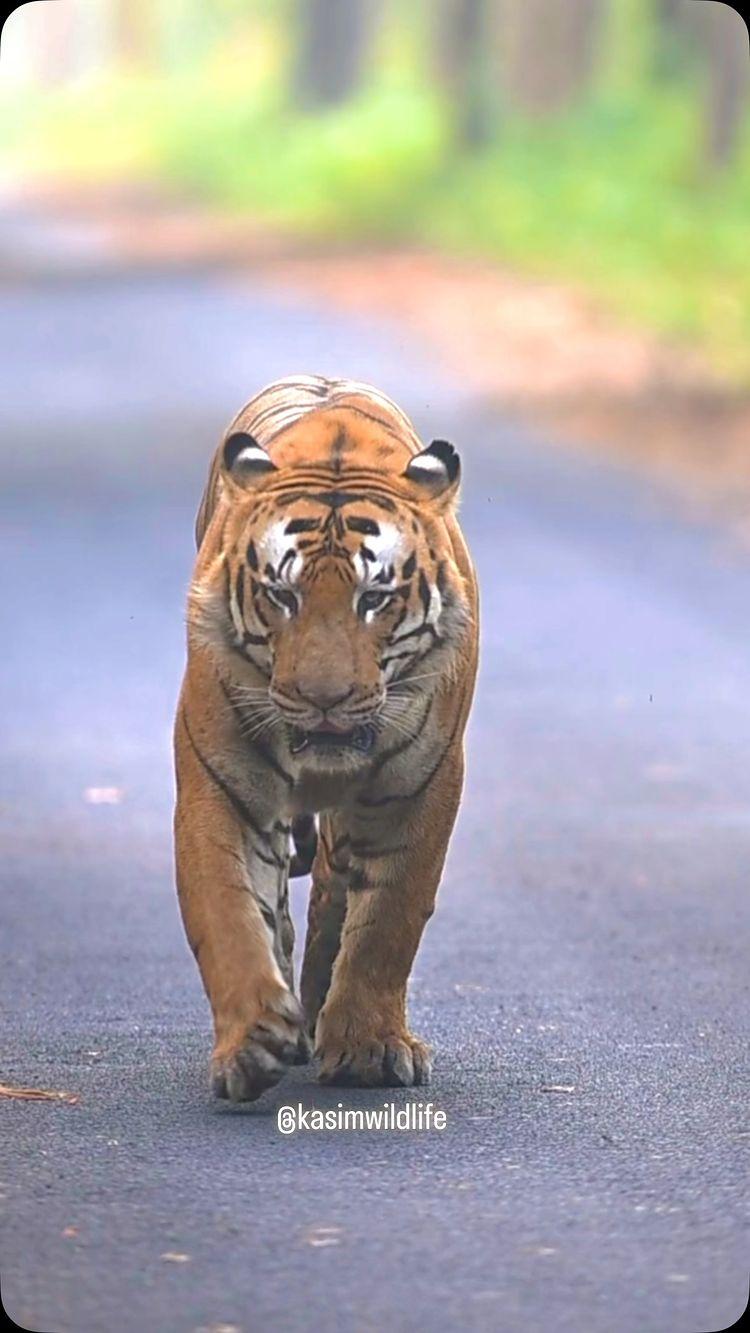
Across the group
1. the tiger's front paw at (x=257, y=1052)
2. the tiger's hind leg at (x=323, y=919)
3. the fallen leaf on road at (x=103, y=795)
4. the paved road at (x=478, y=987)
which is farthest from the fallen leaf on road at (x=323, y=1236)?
the fallen leaf on road at (x=103, y=795)

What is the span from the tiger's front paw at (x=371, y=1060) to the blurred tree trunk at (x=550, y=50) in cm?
2525

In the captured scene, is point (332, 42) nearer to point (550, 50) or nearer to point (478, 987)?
point (550, 50)

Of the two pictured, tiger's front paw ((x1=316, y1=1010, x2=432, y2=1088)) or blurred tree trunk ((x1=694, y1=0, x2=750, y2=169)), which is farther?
blurred tree trunk ((x1=694, y1=0, x2=750, y2=169))

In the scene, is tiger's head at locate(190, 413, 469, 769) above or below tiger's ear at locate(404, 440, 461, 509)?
below

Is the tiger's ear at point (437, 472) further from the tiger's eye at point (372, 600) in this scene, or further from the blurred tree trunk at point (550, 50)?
the blurred tree trunk at point (550, 50)

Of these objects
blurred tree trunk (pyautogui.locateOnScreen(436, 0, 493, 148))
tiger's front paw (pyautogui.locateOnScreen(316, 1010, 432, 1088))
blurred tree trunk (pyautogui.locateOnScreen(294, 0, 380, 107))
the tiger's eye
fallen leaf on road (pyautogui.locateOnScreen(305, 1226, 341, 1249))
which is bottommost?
fallen leaf on road (pyautogui.locateOnScreen(305, 1226, 341, 1249))

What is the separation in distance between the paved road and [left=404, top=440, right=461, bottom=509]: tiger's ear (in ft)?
3.73

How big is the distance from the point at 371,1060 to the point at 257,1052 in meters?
0.38

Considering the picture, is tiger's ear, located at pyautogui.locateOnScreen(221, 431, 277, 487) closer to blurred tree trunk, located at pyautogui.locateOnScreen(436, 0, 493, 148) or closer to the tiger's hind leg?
the tiger's hind leg

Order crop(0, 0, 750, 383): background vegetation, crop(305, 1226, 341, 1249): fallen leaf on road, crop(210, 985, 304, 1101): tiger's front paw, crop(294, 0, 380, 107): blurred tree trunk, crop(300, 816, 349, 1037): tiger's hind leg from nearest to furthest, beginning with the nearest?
1. crop(305, 1226, 341, 1249): fallen leaf on road
2. crop(210, 985, 304, 1101): tiger's front paw
3. crop(300, 816, 349, 1037): tiger's hind leg
4. crop(0, 0, 750, 383): background vegetation
5. crop(294, 0, 380, 107): blurred tree trunk

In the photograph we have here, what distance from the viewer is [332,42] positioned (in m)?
34.5

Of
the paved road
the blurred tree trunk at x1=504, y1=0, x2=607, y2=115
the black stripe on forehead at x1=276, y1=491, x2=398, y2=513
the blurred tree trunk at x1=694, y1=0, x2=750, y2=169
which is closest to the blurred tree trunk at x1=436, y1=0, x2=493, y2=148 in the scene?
→ the blurred tree trunk at x1=504, y1=0, x2=607, y2=115

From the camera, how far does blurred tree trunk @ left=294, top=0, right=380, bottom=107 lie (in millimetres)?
34125

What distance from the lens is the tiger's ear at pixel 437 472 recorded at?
579 cm
